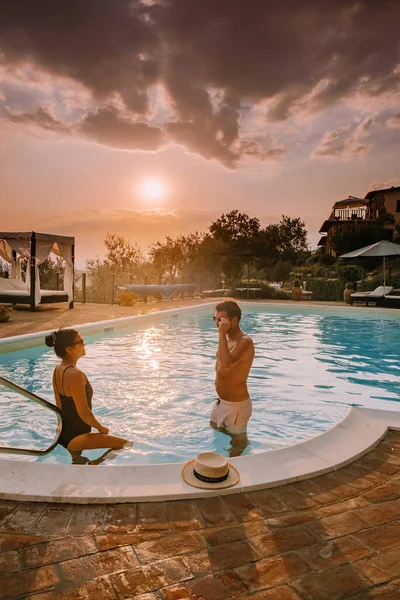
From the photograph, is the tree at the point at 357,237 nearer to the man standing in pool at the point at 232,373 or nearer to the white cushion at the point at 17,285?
the white cushion at the point at 17,285

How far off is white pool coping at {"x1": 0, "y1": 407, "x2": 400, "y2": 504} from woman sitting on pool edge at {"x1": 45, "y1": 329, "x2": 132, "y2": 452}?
2.33 feet

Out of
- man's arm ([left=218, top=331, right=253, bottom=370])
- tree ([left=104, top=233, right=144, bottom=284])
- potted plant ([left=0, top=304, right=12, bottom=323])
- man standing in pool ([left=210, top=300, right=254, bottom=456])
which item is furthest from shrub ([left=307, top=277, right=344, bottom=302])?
man's arm ([left=218, top=331, right=253, bottom=370])

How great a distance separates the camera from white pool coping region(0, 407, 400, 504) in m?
2.17

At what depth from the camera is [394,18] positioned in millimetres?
11516

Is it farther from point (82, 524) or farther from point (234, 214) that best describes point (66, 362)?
point (234, 214)

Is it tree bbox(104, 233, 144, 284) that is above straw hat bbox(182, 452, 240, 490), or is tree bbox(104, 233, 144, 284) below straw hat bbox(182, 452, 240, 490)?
above

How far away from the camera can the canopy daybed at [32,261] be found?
43.1 feet

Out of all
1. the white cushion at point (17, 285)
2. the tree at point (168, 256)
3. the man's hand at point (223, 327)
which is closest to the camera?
the man's hand at point (223, 327)

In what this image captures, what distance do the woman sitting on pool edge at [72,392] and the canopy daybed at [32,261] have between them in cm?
1070

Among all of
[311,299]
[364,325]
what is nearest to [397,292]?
[311,299]

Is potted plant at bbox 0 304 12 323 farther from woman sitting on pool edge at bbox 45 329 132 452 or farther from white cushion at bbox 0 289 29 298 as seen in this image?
woman sitting on pool edge at bbox 45 329 132 452

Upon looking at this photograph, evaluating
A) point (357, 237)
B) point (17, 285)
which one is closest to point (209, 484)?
point (17, 285)

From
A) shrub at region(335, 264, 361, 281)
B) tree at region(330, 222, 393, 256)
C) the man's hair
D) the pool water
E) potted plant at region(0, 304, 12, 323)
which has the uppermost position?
tree at region(330, 222, 393, 256)

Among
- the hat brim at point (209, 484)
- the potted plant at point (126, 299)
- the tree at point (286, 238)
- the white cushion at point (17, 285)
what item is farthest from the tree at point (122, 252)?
the hat brim at point (209, 484)
